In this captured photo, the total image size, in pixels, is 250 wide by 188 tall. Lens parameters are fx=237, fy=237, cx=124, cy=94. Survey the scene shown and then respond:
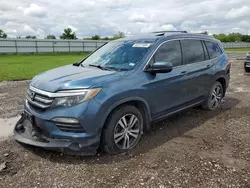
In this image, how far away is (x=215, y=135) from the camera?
435cm

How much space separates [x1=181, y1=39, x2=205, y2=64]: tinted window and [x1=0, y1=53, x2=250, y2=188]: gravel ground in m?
1.38

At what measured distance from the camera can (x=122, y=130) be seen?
3605 millimetres

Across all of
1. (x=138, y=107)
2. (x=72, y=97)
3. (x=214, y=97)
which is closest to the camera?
(x=72, y=97)

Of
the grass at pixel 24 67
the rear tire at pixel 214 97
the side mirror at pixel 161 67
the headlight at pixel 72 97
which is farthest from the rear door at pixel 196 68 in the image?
the grass at pixel 24 67

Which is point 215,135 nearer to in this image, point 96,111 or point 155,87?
point 155,87

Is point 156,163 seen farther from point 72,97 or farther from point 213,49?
point 213,49

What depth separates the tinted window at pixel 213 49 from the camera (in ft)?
18.0

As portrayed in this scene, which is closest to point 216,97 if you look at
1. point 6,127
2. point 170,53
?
point 170,53

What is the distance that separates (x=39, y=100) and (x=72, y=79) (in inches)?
21.8

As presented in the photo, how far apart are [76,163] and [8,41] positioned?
32751 millimetres

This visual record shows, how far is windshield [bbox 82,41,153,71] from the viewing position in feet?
12.9

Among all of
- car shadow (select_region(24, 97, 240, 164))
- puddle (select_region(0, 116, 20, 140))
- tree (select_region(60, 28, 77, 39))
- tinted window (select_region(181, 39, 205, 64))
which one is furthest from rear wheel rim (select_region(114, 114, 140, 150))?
tree (select_region(60, 28, 77, 39))

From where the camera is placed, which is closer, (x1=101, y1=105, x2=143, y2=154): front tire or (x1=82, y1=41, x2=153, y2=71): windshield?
(x1=101, y1=105, x2=143, y2=154): front tire

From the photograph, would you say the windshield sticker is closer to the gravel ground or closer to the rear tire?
the gravel ground
